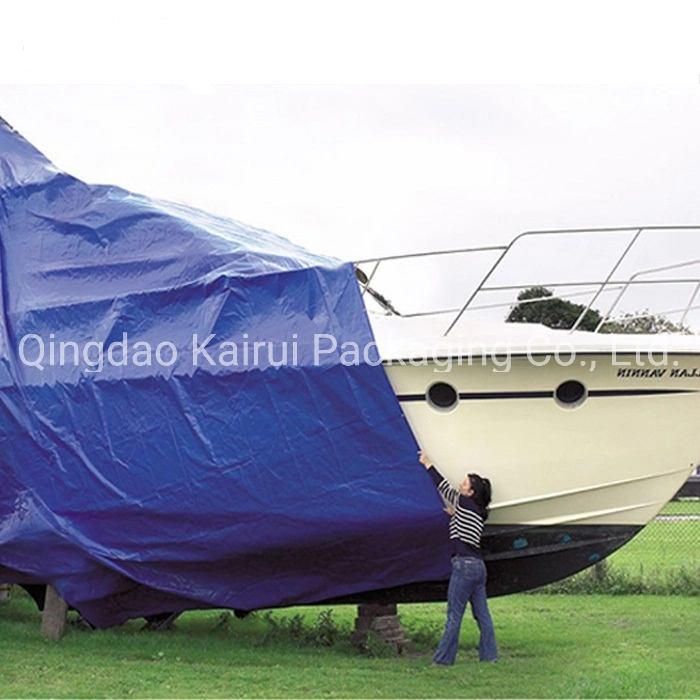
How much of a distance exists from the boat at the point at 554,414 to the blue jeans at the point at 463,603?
1.96ft

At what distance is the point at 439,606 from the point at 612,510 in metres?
4.26

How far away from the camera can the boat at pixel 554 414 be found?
923 centimetres

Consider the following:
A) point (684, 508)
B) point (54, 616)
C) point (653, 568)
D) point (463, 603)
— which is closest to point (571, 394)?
point (463, 603)

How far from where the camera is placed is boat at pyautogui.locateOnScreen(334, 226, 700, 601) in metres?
9.23

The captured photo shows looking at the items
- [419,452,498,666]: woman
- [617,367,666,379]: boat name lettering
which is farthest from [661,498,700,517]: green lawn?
[419,452,498,666]: woman

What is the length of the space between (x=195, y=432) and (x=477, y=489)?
7.71 ft

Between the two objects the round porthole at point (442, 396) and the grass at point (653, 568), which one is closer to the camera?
the round porthole at point (442, 396)

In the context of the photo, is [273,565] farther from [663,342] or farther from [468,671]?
[663,342]

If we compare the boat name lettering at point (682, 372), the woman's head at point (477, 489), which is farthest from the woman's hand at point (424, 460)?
the boat name lettering at point (682, 372)

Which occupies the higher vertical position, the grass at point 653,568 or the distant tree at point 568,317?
the distant tree at point 568,317

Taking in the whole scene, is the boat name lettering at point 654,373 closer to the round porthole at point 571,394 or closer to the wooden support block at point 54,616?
the round porthole at point 571,394

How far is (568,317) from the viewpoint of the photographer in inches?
401

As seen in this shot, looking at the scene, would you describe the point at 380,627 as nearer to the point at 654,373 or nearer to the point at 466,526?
the point at 466,526

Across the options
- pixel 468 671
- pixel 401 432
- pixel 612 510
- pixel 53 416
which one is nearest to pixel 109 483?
pixel 53 416
